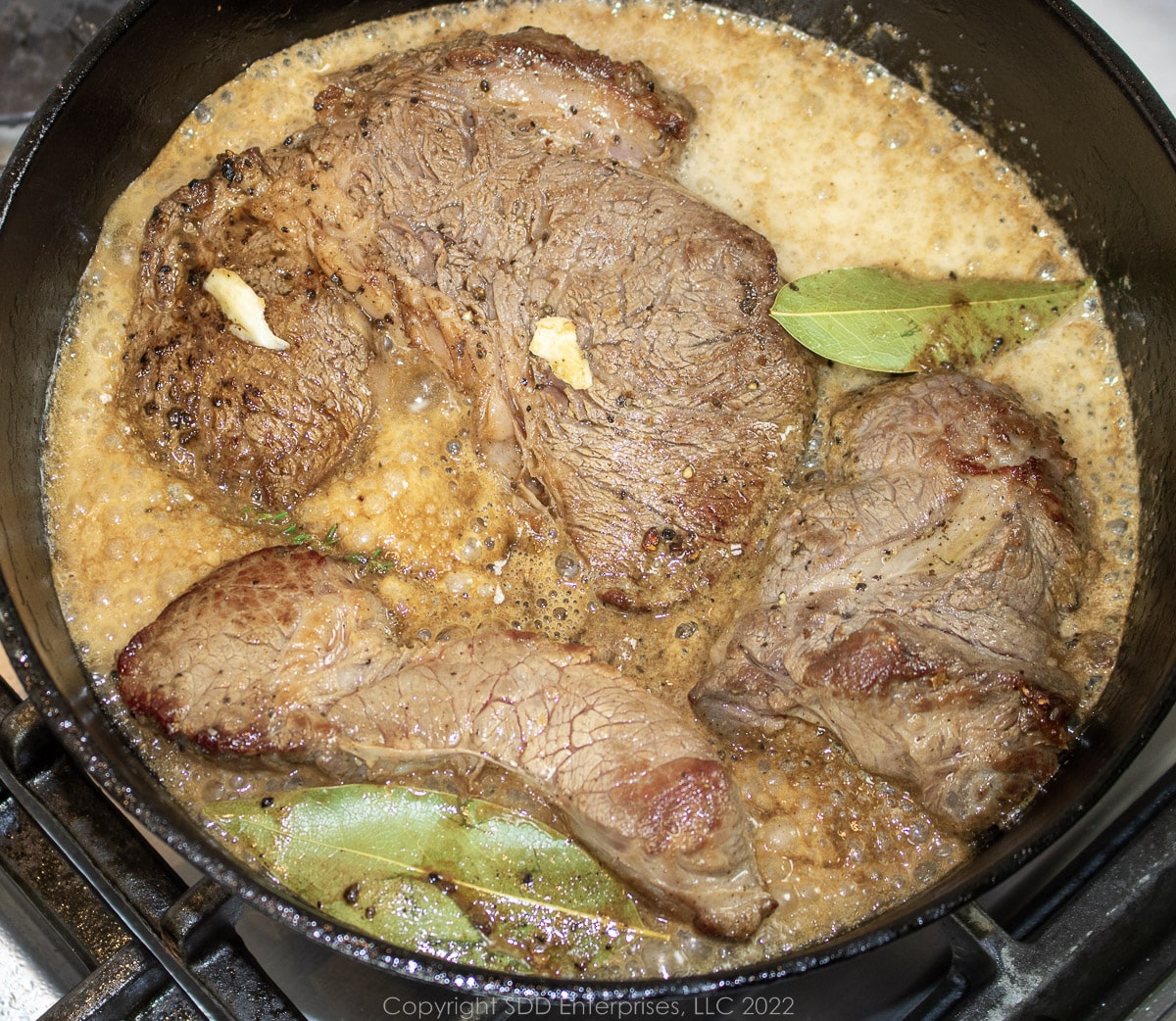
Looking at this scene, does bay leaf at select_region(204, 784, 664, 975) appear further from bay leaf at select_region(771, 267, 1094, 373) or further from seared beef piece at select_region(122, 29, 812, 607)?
bay leaf at select_region(771, 267, 1094, 373)

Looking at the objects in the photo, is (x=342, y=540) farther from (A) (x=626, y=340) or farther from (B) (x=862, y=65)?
(B) (x=862, y=65)

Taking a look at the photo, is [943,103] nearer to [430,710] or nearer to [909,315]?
[909,315]

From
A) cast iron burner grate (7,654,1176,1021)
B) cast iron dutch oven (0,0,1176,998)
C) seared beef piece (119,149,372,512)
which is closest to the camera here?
cast iron dutch oven (0,0,1176,998)

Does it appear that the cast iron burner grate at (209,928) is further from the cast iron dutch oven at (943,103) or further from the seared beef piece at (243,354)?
the seared beef piece at (243,354)

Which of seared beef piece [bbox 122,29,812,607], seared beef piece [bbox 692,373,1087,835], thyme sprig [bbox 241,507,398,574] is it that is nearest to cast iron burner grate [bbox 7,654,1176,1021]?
seared beef piece [bbox 692,373,1087,835]

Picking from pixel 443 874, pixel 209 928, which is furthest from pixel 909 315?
pixel 209 928

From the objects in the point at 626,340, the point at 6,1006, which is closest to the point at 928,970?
the point at 626,340
